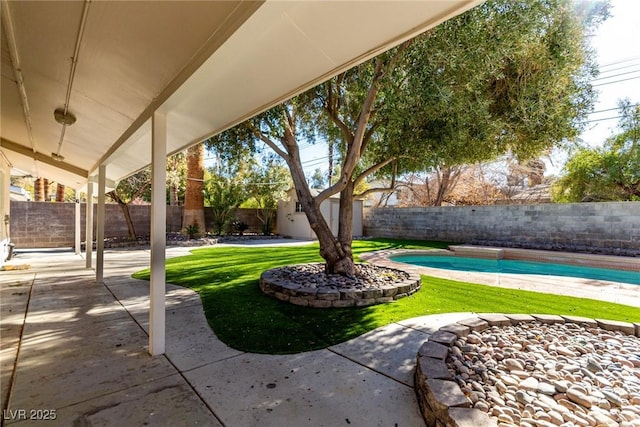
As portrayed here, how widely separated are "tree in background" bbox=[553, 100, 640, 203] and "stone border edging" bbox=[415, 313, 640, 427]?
11.4m

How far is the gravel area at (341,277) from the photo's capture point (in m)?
5.42

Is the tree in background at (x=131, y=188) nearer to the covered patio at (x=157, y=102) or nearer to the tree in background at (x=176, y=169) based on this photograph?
the tree in background at (x=176, y=169)

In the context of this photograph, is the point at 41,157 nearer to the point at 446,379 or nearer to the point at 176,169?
the point at 176,169

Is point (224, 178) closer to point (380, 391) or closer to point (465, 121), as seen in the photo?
point (465, 121)

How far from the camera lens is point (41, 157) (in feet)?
23.1

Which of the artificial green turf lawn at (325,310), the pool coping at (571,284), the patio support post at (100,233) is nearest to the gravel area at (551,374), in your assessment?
the artificial green turf lawn at (325,310)

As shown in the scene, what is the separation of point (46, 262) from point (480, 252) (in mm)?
14326

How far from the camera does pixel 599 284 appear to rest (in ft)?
22.1

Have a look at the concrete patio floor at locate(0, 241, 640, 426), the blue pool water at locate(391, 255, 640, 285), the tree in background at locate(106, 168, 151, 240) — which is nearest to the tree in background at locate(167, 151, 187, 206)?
the tree in background at locate(106, 168, 151, 240)

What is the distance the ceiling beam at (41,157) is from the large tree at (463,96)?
411 centimetres

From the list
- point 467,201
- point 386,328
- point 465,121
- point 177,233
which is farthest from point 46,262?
point 467,201

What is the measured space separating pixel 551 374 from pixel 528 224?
11.7 meters

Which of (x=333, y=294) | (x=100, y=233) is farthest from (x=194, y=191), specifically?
(x=333, y=294)

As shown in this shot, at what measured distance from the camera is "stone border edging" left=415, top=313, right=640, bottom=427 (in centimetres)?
196
